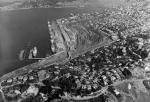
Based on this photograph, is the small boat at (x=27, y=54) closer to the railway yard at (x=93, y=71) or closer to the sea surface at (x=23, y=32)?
the sea surface at (x=23, y=32)

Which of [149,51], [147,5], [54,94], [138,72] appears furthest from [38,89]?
[147,5]

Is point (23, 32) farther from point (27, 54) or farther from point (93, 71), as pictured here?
point (93, 71)

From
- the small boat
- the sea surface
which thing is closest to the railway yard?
the sea surface

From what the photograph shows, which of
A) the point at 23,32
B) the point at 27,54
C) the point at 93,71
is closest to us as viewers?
the point at 93,71

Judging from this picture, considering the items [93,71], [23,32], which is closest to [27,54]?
[23,32]

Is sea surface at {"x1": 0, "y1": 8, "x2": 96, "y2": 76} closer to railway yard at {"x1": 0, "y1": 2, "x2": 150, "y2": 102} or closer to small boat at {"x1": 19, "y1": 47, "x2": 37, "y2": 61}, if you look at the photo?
small boat at {"x1": 19, "y1": 47, "x2": 37, "y2": 61}

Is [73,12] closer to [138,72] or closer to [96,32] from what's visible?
[96,32]

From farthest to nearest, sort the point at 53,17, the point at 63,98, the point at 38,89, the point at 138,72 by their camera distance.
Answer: the point at 53,17, the point at 138,72, the point at 38,89, the point at 63,98

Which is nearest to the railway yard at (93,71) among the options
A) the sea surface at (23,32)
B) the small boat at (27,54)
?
the sea surface at (23,32)
